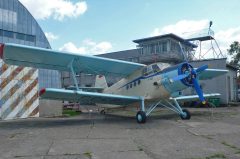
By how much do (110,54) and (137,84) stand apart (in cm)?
4086

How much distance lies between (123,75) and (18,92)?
524 centimetres

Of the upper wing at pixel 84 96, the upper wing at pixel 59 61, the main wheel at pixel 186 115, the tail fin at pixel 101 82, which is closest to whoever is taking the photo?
the upper wing at pixel 84 96

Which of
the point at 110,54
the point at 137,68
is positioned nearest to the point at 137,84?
the point at 137,68

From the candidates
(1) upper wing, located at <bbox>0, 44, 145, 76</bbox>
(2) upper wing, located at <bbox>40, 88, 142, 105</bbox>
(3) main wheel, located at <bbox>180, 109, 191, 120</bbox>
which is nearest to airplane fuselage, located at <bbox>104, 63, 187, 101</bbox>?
(2) upper wing, located at <bbox>40, 88, 142, 105</bbox>

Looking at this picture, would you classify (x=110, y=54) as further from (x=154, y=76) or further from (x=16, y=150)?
(x=16, y=150)

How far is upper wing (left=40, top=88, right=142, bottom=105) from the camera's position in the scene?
1072 centimetres

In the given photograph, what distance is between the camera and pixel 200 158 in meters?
5.06

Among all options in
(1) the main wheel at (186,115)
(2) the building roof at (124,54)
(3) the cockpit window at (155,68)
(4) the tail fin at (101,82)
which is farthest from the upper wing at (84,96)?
(2) the building roof at (124,54)

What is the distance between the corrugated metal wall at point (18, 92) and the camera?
1186 centimetres

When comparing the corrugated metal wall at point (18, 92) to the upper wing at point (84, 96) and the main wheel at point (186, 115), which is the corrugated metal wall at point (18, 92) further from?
the main wheel at point (186, 115)

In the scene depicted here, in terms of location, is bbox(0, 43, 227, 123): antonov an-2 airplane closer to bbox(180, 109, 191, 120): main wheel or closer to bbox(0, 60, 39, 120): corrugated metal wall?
bbox(180, 109, 191, 120): main wheel

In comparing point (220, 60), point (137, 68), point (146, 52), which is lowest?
point (137, 68)

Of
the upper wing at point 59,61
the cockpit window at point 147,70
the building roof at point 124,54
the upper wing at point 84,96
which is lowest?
the upper wing at point 84,96

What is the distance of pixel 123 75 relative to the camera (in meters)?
14.7
